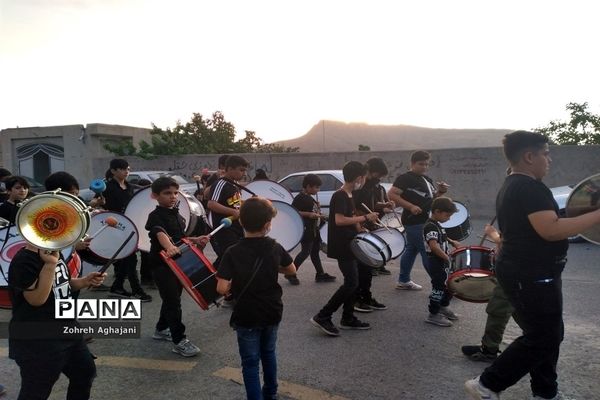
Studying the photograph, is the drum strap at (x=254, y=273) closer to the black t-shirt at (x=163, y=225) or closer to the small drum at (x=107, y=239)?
the black t-shirt at (x=163, y=225)

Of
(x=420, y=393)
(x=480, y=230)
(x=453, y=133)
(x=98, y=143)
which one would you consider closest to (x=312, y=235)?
(x=420, y=393)

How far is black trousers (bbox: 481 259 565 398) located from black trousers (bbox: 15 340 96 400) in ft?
7.60

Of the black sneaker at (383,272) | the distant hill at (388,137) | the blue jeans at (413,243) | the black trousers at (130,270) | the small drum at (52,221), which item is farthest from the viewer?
the distant hill at (388,137)

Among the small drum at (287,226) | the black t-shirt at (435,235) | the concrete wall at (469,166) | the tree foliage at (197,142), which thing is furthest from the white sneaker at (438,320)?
the tree foliage at (197,142)

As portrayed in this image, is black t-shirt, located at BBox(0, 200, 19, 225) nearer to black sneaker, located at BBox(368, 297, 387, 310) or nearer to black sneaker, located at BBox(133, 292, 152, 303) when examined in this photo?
black sneaker, located at BBox(133, 292, 152, 303)

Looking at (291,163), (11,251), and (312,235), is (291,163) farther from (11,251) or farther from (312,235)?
(11,251)

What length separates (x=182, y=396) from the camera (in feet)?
11.7

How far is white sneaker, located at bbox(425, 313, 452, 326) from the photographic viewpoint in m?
4.87

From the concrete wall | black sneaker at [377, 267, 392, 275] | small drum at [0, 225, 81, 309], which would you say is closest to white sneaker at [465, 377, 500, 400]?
small drum at [0, 225, 81, 309]

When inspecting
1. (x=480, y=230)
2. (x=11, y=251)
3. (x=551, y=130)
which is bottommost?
(x=480, y=230)

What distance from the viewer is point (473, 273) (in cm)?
400

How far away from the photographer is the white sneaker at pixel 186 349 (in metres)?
4.29

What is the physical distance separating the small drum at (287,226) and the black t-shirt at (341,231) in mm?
1005

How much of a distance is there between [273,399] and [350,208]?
209cm
